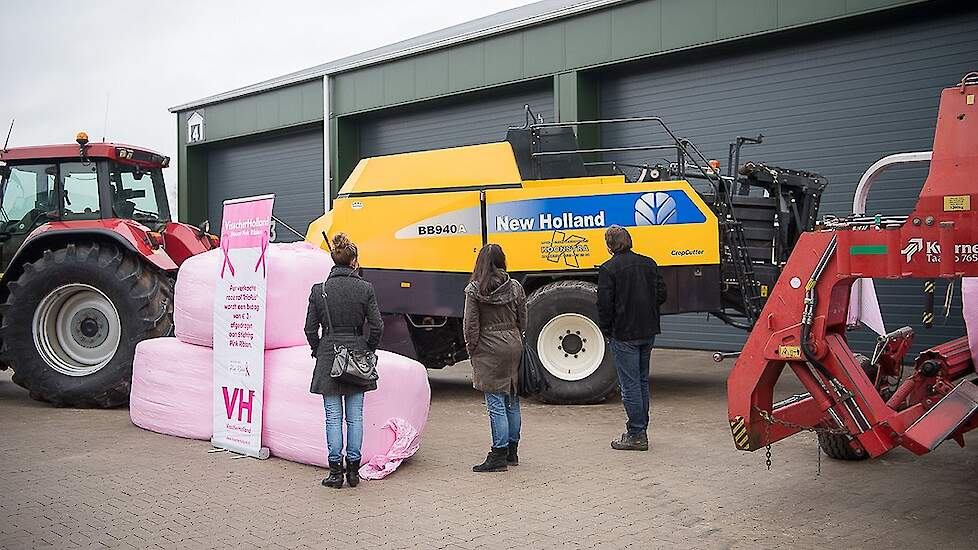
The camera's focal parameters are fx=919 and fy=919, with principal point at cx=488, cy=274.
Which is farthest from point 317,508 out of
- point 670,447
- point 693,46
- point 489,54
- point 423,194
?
point 489,54

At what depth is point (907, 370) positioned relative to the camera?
11758 millimetres

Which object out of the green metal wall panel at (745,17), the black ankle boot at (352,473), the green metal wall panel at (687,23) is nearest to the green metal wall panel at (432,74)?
the green metal wall panel at (687,23)

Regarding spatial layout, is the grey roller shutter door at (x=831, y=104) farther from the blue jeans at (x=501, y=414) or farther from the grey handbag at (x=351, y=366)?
the grey handbag at (x=351, y=366)

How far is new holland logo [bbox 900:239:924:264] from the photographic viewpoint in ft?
17.0

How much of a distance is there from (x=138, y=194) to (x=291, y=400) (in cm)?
504

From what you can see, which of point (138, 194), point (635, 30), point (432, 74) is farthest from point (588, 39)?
point (138, 194)

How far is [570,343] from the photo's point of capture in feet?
33.6

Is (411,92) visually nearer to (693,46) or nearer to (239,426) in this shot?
(693,46)

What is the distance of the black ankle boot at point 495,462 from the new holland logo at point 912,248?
10.7ft

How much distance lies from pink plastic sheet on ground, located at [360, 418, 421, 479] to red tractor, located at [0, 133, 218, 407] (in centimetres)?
378

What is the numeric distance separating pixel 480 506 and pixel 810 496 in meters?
2.21

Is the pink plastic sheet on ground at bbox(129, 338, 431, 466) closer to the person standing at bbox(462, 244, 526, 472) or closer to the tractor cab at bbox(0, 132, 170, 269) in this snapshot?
the person standing at bbox(462, 244, 526, 472)

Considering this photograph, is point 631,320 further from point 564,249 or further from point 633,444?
point 564,249

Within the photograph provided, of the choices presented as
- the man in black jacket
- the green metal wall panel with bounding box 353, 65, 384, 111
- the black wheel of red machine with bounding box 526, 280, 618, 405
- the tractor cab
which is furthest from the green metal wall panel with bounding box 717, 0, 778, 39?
the tractor cab
